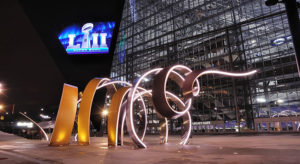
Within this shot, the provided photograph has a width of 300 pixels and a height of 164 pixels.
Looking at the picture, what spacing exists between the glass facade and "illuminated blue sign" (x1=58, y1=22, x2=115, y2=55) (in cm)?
930

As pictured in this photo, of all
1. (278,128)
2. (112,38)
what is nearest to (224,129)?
(278,128)

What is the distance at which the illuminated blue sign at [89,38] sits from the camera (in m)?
18.7

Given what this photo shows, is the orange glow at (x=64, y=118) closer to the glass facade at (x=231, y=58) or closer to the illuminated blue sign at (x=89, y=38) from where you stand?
the illuminated blue sign at (x=89, y=38)

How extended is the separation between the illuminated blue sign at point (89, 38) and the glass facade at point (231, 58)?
930 centimetres

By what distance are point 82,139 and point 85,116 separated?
1278mm

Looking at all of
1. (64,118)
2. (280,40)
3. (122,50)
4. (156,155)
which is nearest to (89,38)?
(64,118)

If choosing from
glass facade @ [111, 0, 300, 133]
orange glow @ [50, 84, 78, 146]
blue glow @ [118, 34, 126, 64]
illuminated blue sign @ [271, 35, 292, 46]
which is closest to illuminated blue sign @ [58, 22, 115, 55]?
glass facade @ [111, 0, 300, 133]

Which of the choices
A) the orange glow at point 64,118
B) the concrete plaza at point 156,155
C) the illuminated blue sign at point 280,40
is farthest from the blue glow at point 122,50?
the concrete plaza at point 156,155

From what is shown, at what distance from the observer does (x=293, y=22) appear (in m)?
4.73

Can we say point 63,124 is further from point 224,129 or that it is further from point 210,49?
point 210,49

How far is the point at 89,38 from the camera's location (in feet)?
64.5

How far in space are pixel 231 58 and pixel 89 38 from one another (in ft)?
59.5

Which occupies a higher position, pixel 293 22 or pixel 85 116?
pixel 293 22

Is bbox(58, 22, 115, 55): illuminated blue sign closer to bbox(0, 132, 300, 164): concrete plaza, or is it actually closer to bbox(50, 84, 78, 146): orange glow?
bbox(50, 84, 78, 146): orange glow
